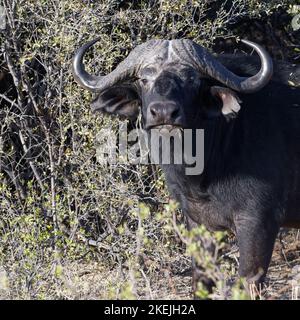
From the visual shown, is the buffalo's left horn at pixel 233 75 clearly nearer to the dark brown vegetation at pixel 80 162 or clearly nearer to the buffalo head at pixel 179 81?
the buffalo head at pixel 179 81

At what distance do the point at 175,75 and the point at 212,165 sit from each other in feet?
2.18

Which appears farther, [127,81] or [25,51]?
[25,51]

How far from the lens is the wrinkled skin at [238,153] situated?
6141 millimetres

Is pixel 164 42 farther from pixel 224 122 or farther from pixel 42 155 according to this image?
pixel 42 155

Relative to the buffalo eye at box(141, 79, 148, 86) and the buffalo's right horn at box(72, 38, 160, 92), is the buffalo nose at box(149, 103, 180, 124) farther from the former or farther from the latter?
the buffalo's right horn at box(72, 38, 160, 92)

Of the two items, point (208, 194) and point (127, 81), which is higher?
point (127, 81)

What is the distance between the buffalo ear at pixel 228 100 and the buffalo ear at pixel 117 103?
58cm

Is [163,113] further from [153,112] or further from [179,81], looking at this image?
[179,81]

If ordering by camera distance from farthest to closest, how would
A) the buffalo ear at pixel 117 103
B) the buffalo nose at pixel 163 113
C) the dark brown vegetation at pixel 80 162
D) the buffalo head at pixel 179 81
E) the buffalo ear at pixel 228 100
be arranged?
the dark brown vegetation at pixel 80 162, the buffalo ear at pixel 117 103, the buffalo ear at pixel 228 100, the buffalo head at pixel 179 81, the buffalo nose at pixel 163 113

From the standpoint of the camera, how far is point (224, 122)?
6352 millimetres

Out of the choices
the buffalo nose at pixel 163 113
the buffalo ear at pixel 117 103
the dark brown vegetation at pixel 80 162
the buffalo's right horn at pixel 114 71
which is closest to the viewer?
the buffalo nose at pixel 163 113

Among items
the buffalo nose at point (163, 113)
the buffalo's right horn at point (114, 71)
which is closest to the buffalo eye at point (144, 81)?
the buffalo's right horn at point (114, 71)
